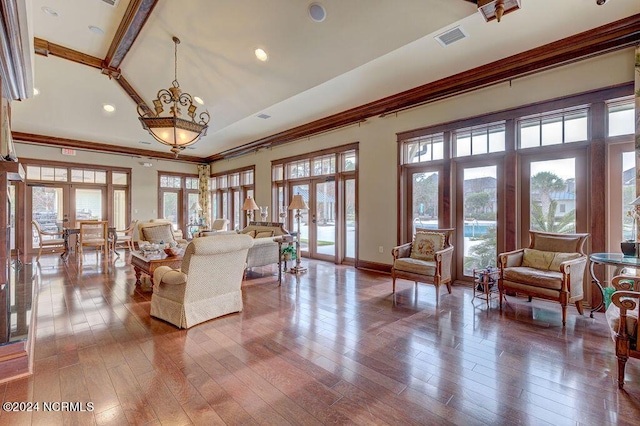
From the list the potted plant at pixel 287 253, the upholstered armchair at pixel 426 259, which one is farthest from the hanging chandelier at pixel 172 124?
the upholstered armchair at pixel 426 259

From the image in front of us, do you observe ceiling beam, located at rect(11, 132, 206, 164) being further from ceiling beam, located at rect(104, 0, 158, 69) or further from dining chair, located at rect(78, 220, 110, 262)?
ceiling beam, located at rect(104, 0, 158, 69)

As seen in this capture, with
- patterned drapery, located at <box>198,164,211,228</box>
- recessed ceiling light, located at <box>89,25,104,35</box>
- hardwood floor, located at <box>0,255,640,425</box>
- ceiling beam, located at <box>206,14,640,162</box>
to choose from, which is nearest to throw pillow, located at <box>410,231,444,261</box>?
hardwood floor, located at <box>0,255,640,425</box>

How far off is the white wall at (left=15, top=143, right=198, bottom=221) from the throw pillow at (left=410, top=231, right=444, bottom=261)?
9157 mm

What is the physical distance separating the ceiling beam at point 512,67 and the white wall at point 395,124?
162 millimetres

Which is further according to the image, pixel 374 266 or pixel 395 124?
pixel 374 266

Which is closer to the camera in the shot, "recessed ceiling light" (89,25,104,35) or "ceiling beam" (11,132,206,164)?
"recessed ceiling light" (89,25,104,35)

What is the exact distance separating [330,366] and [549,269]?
122 inches

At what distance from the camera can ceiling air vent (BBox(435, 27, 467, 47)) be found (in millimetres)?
3645

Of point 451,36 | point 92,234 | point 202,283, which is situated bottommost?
point 202,283

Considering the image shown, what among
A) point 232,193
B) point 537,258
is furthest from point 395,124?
point 232,193

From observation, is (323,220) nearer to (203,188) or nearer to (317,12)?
(317,12)

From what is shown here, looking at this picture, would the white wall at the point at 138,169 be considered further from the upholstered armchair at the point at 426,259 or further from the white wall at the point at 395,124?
the upholstered armchair at the point at 426,259

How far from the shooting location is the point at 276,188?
859cm

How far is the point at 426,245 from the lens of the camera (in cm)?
462
